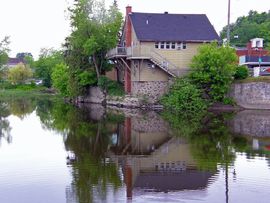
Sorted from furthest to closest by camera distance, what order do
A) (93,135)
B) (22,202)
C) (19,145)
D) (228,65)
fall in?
(228,65) → (93,135) → (19,145) → (22,202)

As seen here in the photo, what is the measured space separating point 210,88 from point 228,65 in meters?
2.84

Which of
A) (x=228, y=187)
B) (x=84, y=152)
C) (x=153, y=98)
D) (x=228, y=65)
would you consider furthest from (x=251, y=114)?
(x=228, y=187)

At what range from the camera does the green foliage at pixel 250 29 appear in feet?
303

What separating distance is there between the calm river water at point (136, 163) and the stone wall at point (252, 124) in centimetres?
7

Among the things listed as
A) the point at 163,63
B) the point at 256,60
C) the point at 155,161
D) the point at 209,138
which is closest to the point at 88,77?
the point at 163,63

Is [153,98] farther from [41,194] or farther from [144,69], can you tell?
[41,194]

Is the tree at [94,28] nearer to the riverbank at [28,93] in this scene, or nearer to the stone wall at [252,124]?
the stone wall at [252,124]

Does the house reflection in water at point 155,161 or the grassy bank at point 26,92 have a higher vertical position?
the grassy bank at point 26,92

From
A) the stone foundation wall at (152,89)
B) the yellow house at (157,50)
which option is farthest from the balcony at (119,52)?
the stone foundation wall at (152,89)

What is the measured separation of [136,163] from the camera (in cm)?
1867

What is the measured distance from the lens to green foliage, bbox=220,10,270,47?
9229 centimetres

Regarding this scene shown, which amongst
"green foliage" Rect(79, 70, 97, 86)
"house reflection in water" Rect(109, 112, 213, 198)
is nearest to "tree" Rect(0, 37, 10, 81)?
"green foliage" Rect(79, 70, 97, 86)

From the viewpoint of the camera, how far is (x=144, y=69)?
47.4 meters

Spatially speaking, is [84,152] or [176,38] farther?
[176,38]
